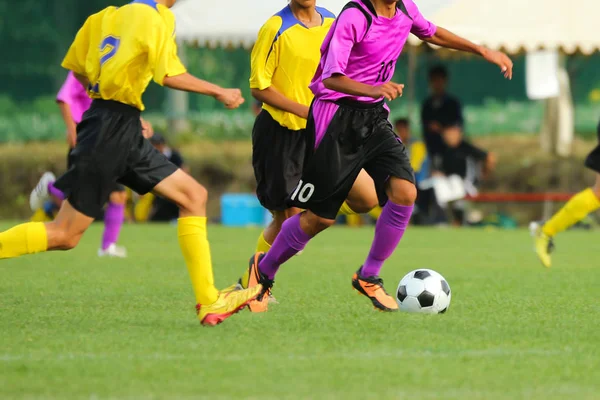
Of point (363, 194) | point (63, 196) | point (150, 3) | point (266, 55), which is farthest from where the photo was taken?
point (63, 196)

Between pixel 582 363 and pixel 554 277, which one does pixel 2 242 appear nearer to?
pixel 582 363

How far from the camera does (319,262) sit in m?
11.2

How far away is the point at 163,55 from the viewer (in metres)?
6.18

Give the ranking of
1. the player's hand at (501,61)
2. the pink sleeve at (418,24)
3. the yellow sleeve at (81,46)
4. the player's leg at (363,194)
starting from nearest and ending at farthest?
the yellow sleeve at (81,46) < the player's hand at (501,61) < the pink sleeve at (418,24) < the player's leg at (363,194)

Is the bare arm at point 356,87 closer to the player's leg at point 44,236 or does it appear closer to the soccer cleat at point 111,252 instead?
the player's leg at point 44,236

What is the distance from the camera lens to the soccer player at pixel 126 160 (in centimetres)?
624

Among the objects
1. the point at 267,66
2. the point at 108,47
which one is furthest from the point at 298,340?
the point at 267,66

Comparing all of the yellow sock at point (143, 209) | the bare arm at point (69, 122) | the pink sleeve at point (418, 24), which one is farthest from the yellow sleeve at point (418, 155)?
the pink sleeve at point (418, 24)

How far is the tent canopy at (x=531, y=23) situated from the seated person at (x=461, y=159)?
7.16ft

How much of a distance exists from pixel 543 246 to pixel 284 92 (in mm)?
3935

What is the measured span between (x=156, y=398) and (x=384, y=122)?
9.38 feet

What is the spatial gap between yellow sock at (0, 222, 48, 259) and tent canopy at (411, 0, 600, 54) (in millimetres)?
9511

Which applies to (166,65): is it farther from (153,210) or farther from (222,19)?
(153,210)

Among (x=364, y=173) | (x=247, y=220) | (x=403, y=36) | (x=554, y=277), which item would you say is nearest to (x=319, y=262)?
(x=554, y=277)
